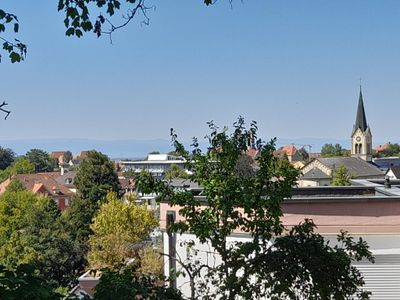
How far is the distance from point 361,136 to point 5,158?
171 feet

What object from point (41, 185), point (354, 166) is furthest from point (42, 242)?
point (354, 166)

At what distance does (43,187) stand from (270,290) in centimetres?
4516

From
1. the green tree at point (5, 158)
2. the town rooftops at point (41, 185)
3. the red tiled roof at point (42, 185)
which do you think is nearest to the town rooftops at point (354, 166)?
the town rooftops at point (41, 185)

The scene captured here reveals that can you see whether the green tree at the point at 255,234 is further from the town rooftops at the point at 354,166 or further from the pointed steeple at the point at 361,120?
the pointed steeple at the point at 361,120

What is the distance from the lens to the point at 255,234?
3.81 m

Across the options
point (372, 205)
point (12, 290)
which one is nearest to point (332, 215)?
point (372, 205)

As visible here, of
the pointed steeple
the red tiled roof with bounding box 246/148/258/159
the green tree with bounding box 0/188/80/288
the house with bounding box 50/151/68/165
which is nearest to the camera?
the red tiled roof with bounding box 246/148/258/159

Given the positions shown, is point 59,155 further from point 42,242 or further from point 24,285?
point 24,285

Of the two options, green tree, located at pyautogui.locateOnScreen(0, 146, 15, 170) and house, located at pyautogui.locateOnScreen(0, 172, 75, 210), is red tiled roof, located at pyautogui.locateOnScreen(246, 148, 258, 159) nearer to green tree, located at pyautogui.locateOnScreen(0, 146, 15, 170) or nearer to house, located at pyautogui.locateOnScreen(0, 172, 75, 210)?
house, located at pyautogui.locateOnScreen(0, 172, 75, 210)

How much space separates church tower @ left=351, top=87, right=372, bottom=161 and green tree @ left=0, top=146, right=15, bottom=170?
50.2 metres

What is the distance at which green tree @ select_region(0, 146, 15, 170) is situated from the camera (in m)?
78.8

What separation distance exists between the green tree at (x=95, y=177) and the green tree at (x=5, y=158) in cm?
5521

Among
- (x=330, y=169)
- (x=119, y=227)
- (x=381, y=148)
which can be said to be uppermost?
(x=381, y=148)

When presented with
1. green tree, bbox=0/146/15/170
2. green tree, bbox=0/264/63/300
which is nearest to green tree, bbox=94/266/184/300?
green tree, bbox=0/264/63/300
